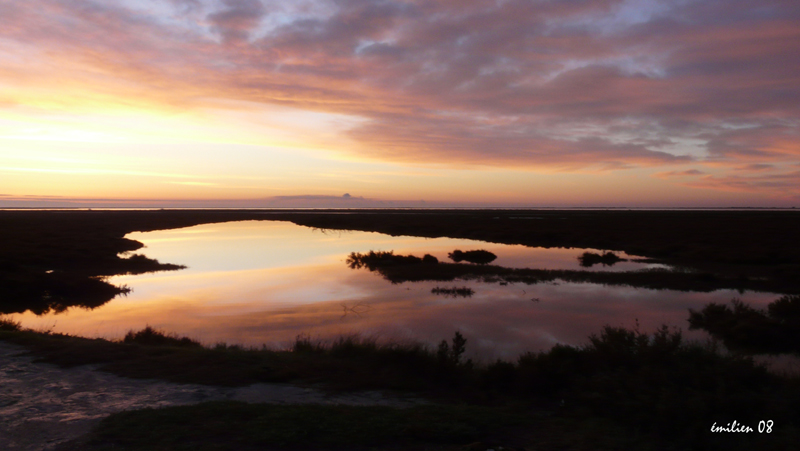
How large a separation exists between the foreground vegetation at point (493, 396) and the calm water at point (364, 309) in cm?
301

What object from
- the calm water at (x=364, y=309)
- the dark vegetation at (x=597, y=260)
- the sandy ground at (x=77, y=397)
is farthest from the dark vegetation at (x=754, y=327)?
the dark vegetation at (x=597, y=260)

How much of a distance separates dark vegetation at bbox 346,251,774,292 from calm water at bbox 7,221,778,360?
1.21m

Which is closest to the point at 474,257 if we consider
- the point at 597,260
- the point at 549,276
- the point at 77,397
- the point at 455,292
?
the point at 597,260

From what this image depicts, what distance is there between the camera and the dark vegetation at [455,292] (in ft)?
69.7

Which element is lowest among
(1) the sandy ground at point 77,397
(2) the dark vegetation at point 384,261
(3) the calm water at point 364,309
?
(3) the calm water at point 364,309

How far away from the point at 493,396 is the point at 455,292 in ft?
41.8

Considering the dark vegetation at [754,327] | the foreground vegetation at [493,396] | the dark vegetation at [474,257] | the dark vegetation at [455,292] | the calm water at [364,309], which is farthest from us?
the dark vegetation at [474,257]

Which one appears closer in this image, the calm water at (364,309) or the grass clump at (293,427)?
the grass clump at (293,427)

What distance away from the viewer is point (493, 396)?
9.13 metres

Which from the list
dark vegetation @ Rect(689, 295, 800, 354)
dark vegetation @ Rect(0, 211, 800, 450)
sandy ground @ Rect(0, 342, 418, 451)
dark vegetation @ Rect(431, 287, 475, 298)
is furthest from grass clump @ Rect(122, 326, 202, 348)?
dark vegetation @ Rect(689, 295, 800, 354)

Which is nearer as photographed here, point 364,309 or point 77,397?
point 77,397

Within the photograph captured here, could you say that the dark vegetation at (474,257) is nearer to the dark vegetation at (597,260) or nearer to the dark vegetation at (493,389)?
the dark vegetation at (597,260)

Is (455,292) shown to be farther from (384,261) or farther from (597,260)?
(597,260)

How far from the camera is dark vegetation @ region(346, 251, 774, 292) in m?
23.7
